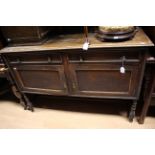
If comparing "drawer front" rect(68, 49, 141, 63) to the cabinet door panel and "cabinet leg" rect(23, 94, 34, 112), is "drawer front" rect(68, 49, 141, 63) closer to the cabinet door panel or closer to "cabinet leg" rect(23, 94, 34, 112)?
the cabinet door panel

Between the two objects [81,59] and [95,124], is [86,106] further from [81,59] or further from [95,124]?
[81,59]

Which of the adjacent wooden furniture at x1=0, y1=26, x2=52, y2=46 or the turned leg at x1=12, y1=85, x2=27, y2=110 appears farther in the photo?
the turned leg at x1=12, y1=85, x2=27, y2=110

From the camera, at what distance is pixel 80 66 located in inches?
50.9

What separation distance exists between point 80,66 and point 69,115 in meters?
0.66

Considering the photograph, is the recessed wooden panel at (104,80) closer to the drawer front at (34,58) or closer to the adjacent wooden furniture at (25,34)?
the drawer front at (34,58)

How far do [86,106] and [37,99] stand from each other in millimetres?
655

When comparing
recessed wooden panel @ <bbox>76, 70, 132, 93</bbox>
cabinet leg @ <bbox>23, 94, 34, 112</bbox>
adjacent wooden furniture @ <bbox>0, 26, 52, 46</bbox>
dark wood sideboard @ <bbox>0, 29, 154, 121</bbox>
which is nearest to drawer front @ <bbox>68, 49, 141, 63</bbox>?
dark wood sideboard @ <bbox>0, 29, 154, 121</bbox>

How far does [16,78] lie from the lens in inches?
62.9

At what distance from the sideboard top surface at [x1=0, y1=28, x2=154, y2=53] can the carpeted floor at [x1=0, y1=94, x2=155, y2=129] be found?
0.78 metres

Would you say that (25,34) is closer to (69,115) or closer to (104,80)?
(104,80)

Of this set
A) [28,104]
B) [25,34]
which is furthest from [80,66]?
[28,104]

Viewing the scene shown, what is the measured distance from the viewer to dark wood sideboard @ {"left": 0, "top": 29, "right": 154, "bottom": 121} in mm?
1163

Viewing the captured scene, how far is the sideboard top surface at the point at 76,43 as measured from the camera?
112cm
